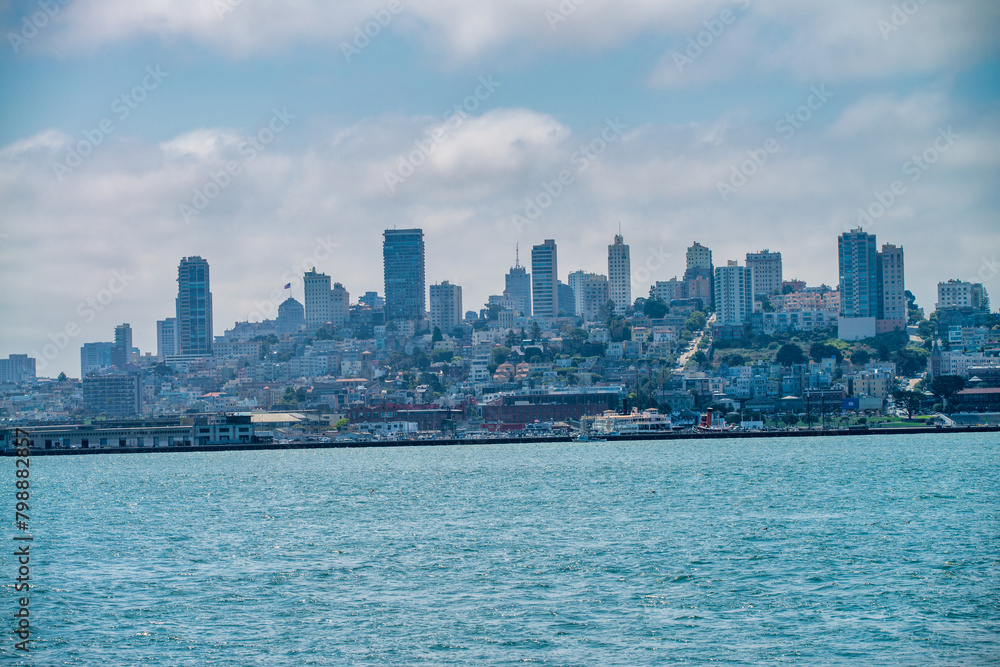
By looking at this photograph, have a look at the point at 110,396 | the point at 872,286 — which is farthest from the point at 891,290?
the point at 110,396

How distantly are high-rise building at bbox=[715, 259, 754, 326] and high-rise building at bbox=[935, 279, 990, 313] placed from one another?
86.7ft

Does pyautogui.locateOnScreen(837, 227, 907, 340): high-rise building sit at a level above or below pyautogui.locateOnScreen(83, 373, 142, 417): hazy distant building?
above

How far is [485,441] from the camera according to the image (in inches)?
3979

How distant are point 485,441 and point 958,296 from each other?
10841 cm

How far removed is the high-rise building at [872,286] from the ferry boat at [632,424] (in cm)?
6816

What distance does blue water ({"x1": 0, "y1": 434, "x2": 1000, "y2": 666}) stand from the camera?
63.4 ft

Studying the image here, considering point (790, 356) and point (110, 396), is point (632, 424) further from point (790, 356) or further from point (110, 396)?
point (110, 396)

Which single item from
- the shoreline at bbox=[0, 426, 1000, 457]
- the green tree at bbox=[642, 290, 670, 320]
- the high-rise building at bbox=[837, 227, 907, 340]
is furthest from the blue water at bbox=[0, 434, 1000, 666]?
the green tree at bbox=[642, 290, 670, 320]

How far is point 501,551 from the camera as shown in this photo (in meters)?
28.5

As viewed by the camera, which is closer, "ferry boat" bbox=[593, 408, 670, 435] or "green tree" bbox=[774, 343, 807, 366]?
"ferry boat" bbox=[593, 408, 670, 435]

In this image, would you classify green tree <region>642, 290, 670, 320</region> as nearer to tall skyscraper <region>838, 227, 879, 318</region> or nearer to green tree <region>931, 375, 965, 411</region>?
tall skyscraper <region>838, 227, 879, 318</region>

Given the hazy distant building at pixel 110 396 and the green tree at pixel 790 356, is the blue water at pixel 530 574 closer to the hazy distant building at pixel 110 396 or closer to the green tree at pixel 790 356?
the green tree at pixel 790 356

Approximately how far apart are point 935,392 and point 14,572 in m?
99.5

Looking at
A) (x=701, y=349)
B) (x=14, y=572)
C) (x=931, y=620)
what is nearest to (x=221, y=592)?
(x=14, y=572)
